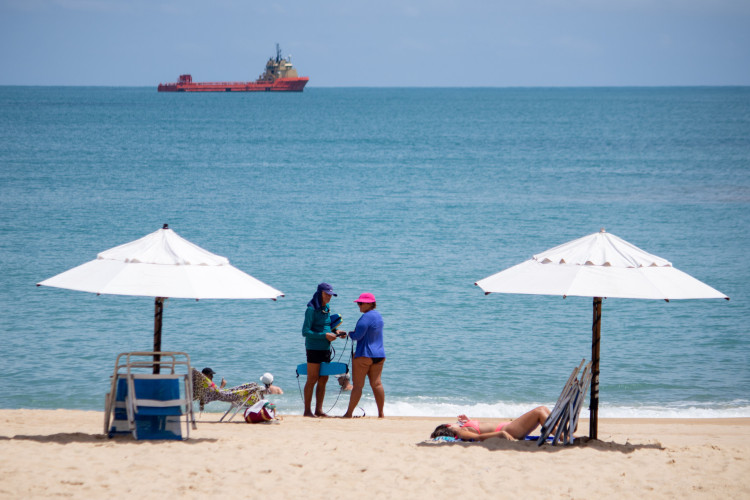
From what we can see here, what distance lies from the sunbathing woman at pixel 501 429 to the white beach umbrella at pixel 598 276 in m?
0.72

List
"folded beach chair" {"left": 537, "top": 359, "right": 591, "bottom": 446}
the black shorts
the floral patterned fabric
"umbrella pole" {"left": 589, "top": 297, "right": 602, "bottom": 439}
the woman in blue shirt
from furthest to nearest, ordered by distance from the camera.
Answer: the black shorts, the woman in blue shirt, the floral patterned fabric, "umbrella pole" {"left": 589, "top": 297, "right": 602, "bottom": 439}, "folded beach chair" {"left": 537, "top": 359, "right": 591, "bottom": 446}

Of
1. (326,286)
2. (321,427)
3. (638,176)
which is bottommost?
(321,427)

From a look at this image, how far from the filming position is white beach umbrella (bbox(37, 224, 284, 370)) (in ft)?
23.6

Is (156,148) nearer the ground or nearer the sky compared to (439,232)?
nearer the sky

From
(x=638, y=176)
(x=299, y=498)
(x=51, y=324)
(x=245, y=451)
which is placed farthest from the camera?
(x=638, y=176)

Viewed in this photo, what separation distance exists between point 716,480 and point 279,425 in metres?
4.50

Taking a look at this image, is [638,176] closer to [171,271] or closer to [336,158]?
[336,158]

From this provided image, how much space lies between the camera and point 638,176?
46969 mm

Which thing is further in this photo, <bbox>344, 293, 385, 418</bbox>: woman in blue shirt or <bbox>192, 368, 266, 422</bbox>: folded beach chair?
<bbox>344, 293, 385, 418</bbox>: woman in blue shirt

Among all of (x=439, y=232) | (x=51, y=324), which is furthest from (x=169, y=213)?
(x=51, y=324)

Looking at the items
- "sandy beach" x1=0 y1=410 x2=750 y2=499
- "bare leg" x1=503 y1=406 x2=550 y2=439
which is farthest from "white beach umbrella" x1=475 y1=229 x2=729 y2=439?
"sandy beach" x1=0 y1=410 x2=750 y2=499

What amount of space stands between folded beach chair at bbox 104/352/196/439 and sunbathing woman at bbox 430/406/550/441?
244cm

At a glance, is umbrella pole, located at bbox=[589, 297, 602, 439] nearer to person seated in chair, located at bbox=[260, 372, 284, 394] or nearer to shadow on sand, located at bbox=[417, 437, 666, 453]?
shadow on sand, located at bbox=[417, 437, 666, 453]

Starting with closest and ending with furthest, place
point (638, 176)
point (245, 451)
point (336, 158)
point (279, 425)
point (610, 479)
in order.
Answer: point (610, 479) → point (245, 451) → point (279, 425) → point (638, 176) → point (336, 158)
